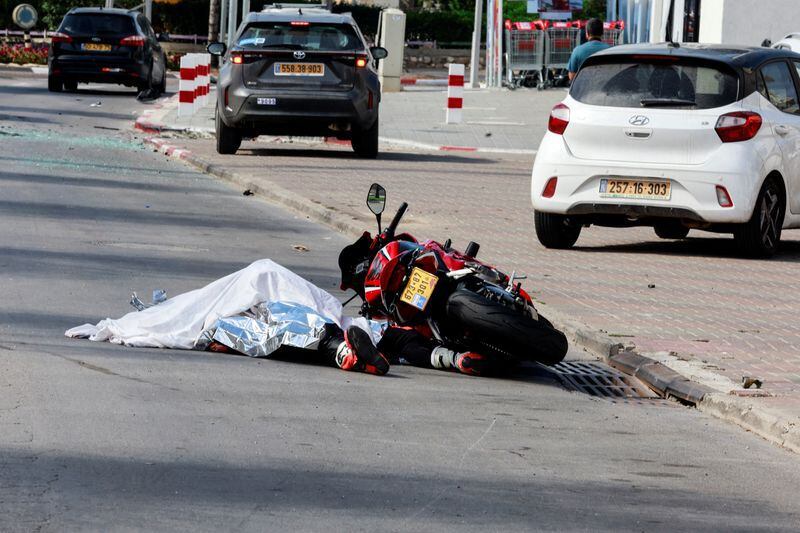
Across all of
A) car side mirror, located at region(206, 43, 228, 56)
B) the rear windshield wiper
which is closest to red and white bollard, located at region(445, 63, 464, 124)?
car side mirror, located at region(206, 43, 228, 56)

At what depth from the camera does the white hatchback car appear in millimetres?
12445

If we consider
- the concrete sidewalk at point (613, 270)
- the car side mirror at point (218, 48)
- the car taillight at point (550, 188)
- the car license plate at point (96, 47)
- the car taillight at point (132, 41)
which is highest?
the car side mirror at point (218, 48)

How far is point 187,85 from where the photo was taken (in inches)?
1059

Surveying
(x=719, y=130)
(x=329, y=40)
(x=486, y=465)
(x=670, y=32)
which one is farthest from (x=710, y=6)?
(x=486, y=465)

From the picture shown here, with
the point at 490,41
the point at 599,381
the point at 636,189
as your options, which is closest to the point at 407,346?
the point at 599,381

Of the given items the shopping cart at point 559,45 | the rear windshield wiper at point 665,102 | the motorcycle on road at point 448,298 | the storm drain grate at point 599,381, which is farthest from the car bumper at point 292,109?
the shopping cart at point 559,45

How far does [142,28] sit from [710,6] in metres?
12.7

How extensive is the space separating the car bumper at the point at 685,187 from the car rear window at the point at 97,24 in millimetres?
22650

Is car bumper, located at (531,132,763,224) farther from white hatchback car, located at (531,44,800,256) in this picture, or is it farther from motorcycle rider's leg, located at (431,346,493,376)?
motorcycle rider's leg, located at (431,346,493,376)

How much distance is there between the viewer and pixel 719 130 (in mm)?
12438

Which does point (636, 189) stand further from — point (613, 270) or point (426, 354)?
point (426, 354)

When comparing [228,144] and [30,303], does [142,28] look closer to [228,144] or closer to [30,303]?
[228,144]

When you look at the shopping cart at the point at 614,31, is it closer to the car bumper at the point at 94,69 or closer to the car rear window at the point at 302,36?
the car bumper at the point at 94,69

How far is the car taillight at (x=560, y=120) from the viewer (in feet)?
42.3
